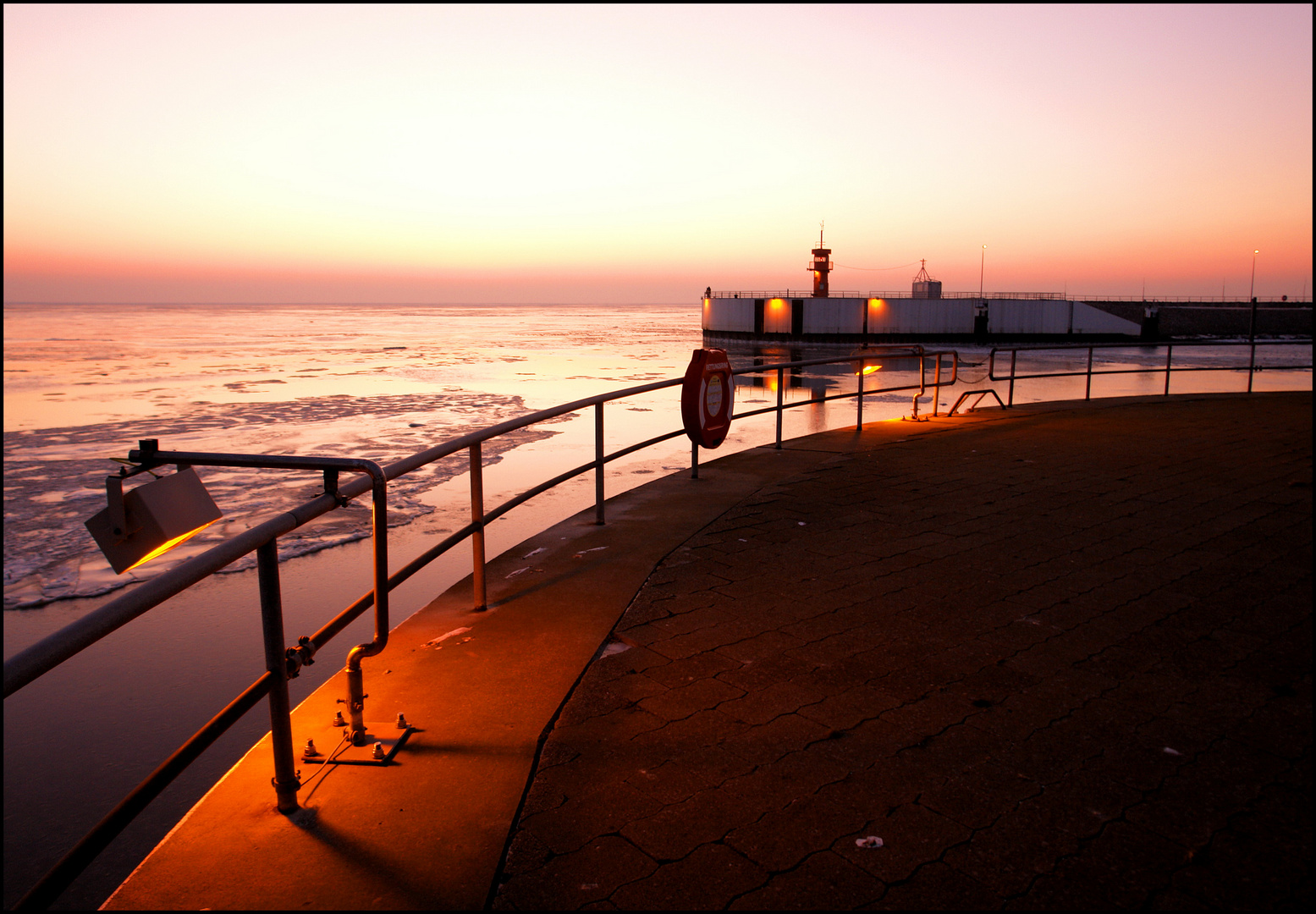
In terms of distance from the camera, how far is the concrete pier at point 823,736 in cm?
225

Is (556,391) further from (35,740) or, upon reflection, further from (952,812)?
(952,812)

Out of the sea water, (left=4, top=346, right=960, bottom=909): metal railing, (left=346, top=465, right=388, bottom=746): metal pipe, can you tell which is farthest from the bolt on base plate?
the sea water

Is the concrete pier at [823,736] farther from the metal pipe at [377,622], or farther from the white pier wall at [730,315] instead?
the white pier wall at [730,315]

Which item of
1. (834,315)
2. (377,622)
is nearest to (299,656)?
(377,622)

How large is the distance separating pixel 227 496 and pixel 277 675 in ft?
27.2

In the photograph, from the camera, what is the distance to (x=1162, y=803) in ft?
8.36

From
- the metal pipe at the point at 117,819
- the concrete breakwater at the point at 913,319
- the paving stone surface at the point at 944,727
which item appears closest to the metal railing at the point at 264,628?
the metal pipe at the point at 117,819

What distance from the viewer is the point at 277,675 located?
2.41 meters

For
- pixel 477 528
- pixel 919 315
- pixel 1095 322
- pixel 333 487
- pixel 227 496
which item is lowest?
pixel 227 496

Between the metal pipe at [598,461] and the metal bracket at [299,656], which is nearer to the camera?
the metal bracket at [299,656]

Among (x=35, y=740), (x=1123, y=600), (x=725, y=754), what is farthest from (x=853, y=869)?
(x=35, y=740)

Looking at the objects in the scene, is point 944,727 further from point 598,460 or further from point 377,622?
point 598,460

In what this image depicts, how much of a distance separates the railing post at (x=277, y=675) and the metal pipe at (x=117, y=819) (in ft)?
0.48

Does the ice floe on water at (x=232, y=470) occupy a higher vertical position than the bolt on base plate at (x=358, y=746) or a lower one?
lower
